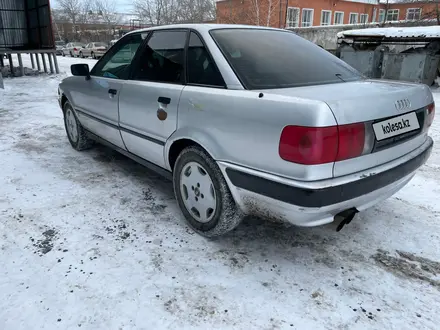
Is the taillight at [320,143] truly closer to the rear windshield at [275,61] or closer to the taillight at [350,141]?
the taillight at [350,141]

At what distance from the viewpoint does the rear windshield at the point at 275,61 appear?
2.29 meters

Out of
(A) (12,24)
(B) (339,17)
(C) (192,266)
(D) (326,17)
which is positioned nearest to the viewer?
(C) (192,266)

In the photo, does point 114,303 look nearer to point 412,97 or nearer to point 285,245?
point 285,245

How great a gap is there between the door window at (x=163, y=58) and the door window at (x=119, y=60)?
22 cm

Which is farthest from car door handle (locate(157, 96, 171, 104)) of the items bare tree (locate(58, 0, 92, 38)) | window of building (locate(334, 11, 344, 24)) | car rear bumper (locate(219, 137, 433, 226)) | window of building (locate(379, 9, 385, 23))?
bare tree (locate(58, 0, 92, 38))

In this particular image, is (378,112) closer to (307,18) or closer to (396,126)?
(396,126)

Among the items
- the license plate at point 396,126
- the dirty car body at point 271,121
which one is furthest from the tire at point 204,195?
the license plate at point 396,126

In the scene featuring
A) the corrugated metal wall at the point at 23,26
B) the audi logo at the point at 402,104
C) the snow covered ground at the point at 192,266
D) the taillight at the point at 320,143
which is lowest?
the snow covered ground at the point at 192,266

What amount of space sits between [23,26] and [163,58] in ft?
49.0

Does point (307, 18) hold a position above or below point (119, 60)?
above

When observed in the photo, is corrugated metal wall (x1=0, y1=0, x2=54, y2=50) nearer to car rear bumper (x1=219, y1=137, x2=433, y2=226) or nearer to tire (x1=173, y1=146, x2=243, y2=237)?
tire (x1=173, y1=146, x2=243, y2=237)

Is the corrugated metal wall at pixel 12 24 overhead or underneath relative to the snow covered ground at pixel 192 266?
overhead

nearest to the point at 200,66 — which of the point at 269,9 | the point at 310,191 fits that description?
the point at 310,191

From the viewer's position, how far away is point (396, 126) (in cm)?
211
